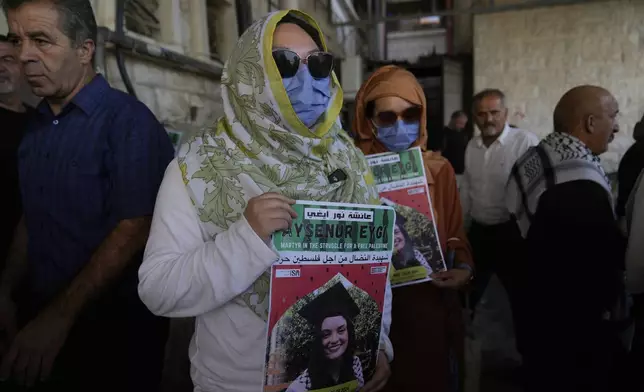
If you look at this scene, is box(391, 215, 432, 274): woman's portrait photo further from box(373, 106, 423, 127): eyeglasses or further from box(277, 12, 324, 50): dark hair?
box(277, 12, 324, 50): dark hair

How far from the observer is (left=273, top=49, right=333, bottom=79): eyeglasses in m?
1.20

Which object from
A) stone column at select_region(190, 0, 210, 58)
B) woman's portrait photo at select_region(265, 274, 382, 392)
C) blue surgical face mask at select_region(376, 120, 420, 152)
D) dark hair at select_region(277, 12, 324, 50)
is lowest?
woman's portrait photo at select_region(265, 274, 382, 392)

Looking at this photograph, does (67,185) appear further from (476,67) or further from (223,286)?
(476,67)

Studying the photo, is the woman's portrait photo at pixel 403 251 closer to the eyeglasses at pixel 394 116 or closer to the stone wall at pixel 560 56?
the eyeglasses at pixel 394 116

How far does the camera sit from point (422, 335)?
1862 millimetres

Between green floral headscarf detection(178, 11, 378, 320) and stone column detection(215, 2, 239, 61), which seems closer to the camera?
green floral headscarf detection(178, 11, 378, 320)

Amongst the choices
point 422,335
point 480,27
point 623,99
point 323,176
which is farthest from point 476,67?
point 323,176

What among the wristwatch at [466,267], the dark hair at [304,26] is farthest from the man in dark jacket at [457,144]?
the dark hair at [304,26]

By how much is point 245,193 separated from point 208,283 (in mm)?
236

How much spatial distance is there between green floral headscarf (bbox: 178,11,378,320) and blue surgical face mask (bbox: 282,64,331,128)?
3 cm

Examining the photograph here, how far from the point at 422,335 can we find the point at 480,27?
6980mm

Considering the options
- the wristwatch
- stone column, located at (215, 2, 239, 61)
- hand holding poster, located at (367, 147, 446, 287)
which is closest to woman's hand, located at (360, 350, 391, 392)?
hand holding poster, located at (367, 147, 446, 287)

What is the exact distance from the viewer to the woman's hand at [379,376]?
121 centimetres

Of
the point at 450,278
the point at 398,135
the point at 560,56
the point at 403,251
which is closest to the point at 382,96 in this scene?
the point at 398,135
